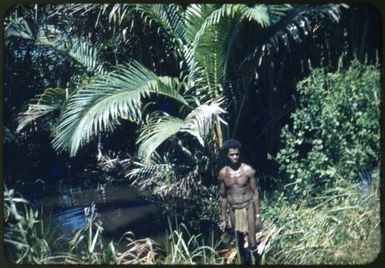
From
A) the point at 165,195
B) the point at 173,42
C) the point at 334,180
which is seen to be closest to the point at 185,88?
the point at 173,42

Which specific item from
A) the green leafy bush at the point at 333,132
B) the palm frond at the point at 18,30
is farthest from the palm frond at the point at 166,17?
the green leafy bush at the point at 333,132

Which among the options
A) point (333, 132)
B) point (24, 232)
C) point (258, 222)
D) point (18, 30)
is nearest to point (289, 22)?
point (333, 132)

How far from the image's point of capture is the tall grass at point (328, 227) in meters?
5.76

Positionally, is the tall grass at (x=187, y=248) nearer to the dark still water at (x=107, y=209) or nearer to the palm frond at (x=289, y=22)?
the dark still water at (x=107, y=209)

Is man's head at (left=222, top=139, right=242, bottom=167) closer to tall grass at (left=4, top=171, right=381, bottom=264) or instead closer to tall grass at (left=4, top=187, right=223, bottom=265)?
tall grass at (left=4, top=171, right=381, bottom=264)

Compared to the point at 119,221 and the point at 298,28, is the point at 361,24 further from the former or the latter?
the point at 119,221

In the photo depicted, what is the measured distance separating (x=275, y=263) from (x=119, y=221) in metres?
0.92

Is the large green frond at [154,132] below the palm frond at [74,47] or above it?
below

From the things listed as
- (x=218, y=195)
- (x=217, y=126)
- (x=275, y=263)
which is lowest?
(x=275, y=263)

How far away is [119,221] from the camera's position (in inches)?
228

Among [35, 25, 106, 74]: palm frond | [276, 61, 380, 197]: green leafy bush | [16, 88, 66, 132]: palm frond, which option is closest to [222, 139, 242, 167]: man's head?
[276, 61, 380, 197]: green leafy bush

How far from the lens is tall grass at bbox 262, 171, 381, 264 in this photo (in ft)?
18.9

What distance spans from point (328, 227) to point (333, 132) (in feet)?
1.77

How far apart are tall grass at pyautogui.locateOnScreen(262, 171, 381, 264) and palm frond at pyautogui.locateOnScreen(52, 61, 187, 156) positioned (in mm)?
889
